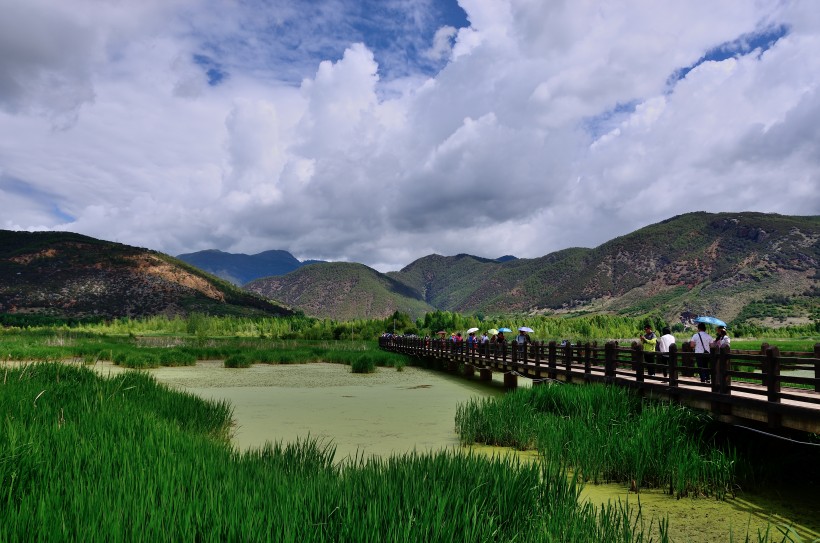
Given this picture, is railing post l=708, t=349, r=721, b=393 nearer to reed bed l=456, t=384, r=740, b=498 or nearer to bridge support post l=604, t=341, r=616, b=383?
reed bed l=456, t=384, r=740, b=498

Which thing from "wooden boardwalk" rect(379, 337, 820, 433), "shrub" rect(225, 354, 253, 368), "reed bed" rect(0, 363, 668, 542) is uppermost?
"wooden boardwalk" rect(379, 337, 820, 433)

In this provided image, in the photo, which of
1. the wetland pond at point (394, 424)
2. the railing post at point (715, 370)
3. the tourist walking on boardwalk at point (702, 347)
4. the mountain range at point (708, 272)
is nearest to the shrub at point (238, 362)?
the wetland pond at point (394, 424)

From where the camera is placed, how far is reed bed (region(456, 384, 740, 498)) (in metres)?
7.80

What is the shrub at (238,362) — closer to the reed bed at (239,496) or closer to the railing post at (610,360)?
the railing post at (610,360)

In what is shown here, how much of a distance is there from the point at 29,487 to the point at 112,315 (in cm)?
12245

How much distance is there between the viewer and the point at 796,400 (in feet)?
29.8

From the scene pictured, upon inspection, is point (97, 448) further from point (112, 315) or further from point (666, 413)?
point (112, 315)

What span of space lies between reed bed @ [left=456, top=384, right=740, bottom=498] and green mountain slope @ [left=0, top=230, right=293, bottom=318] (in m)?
117

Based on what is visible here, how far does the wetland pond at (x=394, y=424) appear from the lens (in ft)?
21.7

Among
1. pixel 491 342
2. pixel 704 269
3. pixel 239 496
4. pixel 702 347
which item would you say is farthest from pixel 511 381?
pixel 704 269

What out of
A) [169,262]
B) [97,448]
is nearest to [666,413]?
[97,448]

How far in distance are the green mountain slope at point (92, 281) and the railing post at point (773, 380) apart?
121685mm

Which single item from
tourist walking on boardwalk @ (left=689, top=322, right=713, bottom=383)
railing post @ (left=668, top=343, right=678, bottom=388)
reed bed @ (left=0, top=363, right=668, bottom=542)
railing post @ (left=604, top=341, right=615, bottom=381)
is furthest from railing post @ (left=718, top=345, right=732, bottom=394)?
reed bed @ (left=0, top=363, right=668, bottom=542)

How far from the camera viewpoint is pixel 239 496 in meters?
4.11
